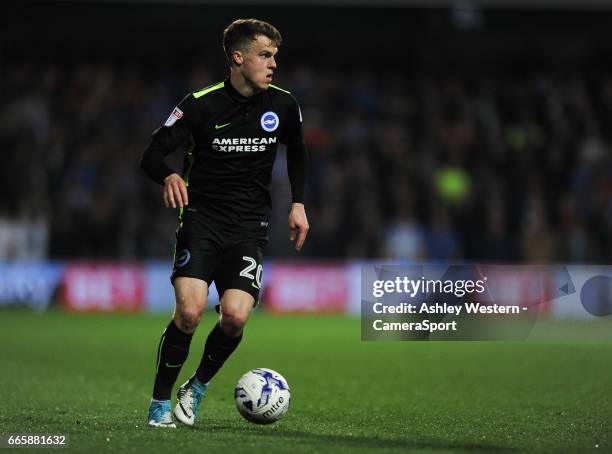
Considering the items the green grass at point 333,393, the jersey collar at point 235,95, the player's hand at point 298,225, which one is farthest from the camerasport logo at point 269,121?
the green grass at point 333,393

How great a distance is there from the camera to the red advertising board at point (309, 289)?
63.8 feet

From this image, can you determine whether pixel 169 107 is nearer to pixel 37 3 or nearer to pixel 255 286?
pixel 37 3

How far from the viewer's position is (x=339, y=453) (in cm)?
576

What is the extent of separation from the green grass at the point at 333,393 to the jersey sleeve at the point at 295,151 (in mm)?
1432

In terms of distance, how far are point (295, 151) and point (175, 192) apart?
3.41 ft

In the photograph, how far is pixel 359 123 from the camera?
2200 cm

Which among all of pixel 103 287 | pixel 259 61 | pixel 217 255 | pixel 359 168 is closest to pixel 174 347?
pixel 217 255

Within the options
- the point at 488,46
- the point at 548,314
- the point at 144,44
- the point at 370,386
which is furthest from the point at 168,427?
the point at 488,46

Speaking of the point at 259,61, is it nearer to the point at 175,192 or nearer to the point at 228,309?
the point at 175,192

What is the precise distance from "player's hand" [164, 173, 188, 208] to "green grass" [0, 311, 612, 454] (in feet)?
4.16

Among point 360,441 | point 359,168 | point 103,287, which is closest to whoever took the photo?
point 360,441

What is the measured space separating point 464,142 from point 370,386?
12.7 meters

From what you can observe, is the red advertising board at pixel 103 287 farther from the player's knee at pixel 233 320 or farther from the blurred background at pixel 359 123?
the player's knee at pixel 233 320

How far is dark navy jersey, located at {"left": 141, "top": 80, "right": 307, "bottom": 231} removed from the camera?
22.4 feet
